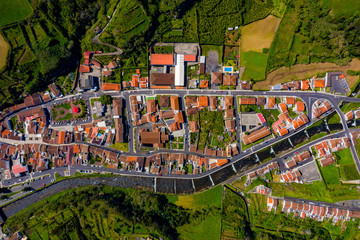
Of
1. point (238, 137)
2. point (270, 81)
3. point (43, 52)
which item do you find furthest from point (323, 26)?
point (43, 52)

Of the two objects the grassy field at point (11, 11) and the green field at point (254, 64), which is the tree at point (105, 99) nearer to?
the grassy field at point (11, 11)

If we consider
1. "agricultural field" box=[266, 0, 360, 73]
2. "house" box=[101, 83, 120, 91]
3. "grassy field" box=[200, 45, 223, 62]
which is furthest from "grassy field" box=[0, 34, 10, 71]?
"agricultural field" box=[266, 0, 360, 73]

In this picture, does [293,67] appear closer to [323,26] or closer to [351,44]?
[323,26]

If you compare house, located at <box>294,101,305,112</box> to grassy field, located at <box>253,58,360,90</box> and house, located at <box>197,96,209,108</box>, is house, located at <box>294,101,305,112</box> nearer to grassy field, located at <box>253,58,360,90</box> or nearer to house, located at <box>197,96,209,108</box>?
grassy field, located at <box>253,58,360,90</box>

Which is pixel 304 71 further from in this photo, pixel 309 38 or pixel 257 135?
pixel 257 135

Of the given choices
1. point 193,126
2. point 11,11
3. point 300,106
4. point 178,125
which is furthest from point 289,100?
point 11,11

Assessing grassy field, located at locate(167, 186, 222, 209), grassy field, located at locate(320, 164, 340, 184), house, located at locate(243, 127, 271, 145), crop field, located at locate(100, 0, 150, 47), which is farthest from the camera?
grassy field, located at locate(167, 186, 222, 209)
